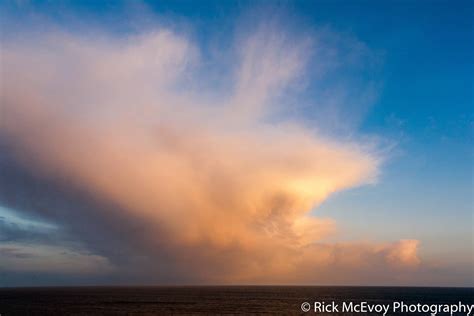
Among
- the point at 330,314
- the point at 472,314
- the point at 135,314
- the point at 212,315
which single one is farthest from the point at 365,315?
the point at 135,314

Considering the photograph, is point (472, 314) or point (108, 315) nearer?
point (108, 315)

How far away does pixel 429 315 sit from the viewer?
116188 mm

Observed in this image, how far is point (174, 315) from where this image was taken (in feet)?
356

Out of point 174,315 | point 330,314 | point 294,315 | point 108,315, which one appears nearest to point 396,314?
point 330,314

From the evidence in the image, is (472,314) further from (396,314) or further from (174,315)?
(174,315)

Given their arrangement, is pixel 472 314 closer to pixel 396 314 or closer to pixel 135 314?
pixel 396 314

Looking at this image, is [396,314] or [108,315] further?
[396,314]

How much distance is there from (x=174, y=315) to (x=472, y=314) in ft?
289

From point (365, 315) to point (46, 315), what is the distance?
294 ft

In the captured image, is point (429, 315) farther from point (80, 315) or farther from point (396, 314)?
point (80, 315)

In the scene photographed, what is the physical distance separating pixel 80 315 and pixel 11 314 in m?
21.2

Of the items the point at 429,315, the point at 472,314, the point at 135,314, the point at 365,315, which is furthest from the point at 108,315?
the point at 472,314

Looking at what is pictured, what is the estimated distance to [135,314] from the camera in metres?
109

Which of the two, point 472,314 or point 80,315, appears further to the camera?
point 472,314
